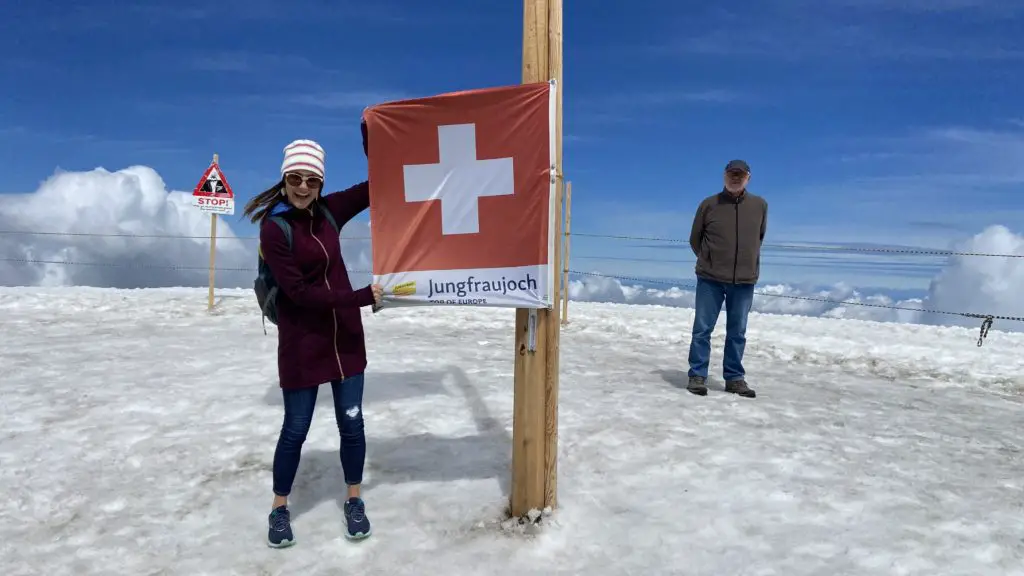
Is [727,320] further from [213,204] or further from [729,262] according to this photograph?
[213,204]

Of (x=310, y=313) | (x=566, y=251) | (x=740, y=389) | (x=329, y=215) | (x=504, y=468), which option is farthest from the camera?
(x=566, y=251)

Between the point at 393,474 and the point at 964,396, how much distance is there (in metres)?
6.03

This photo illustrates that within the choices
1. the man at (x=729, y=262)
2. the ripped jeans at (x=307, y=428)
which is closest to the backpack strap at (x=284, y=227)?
the ripped jeans at (x=307, y=428)

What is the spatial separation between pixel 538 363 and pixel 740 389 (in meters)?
3.48

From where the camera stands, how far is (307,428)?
10.5 feet

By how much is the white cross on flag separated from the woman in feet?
0.81

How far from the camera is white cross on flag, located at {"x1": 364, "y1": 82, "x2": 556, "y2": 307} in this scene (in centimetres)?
311

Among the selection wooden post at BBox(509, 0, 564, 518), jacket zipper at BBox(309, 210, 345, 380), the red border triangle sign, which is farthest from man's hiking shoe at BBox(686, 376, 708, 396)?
the red border triangle sign

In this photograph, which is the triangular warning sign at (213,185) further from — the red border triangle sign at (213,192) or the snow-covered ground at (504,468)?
the snow-covered ground at (504,468)

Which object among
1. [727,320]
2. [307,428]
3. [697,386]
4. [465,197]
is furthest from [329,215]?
[697,386]

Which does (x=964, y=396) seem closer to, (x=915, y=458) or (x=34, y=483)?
(x=915, y=458)

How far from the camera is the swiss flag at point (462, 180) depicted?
3.10 m

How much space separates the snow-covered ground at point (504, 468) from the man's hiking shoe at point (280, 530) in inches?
2.4

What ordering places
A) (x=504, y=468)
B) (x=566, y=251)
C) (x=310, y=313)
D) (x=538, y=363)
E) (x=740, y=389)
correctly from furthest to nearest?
(x=566, y=251) < (x=740, y=389) < (x=504, y=468) < (x=538, y=363) < (x=310, y=313)
